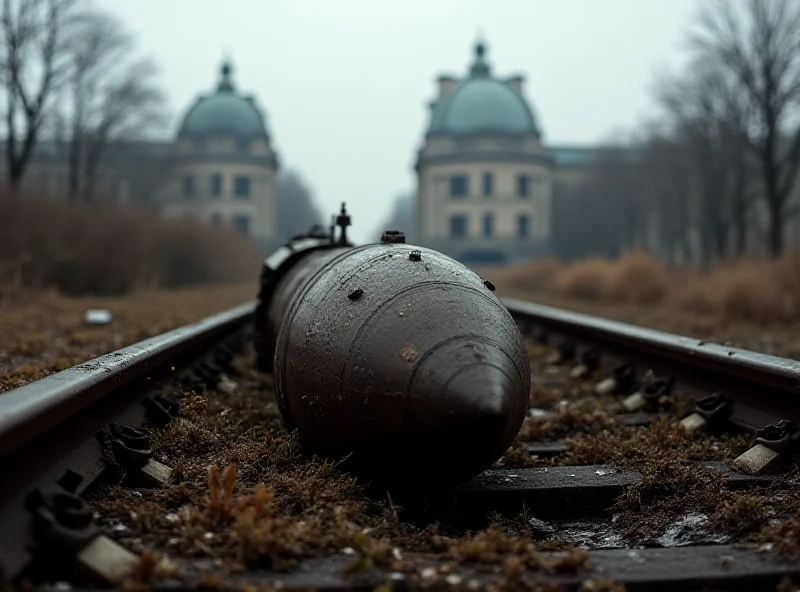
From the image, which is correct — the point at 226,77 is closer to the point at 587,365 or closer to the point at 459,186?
the point at 459,186

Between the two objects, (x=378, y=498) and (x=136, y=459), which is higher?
(x=136, y=459)

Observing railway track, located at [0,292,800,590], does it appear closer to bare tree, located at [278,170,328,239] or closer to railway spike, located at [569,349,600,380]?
railway spike, located at [569,349,600,380]

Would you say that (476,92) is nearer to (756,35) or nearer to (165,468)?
(756,35)

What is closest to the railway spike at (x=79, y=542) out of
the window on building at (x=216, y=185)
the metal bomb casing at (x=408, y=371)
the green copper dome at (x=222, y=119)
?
the metal bomb casing at (x=408, y=371)

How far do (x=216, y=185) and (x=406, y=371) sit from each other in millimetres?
91240

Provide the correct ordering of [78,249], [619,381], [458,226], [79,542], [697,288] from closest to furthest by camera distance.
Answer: [79,542]
[619,381]
[697,288]
[78,249]
[458,226]

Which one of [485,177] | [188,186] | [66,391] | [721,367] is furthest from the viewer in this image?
[188,186]

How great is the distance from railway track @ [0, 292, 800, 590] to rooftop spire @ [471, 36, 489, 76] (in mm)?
89928

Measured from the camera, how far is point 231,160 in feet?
296

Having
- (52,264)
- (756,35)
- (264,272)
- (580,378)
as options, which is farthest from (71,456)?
(756,35)

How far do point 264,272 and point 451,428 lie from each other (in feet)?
15.2

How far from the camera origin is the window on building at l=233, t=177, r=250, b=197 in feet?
305

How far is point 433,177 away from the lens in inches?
3462

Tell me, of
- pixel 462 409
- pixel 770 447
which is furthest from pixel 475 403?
pixel 770 447
